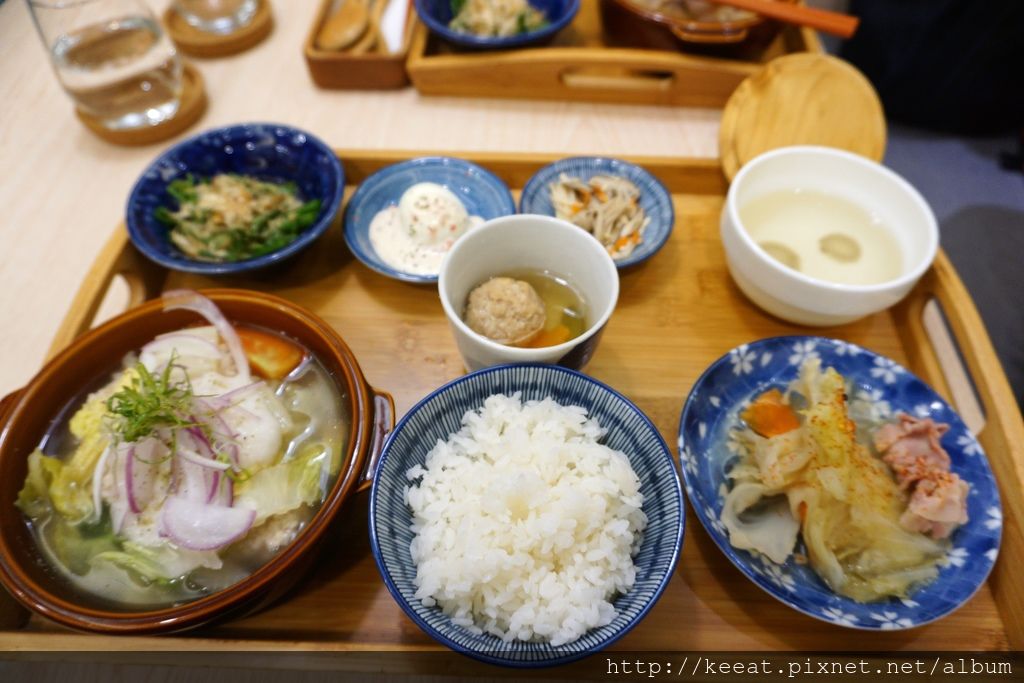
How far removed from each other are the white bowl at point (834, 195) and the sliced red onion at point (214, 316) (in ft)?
4.30

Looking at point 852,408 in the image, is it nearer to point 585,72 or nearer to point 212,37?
point 585,72

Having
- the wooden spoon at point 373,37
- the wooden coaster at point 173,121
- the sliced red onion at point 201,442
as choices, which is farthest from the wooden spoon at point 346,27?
the sliced red onion at point 201,442

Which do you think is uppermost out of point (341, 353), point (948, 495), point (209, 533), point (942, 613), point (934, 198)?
point (341, 353)

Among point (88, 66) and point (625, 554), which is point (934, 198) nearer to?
point (625, 554)

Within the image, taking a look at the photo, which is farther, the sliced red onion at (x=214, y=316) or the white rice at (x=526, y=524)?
the sliced red onion at (x=214, y=316)

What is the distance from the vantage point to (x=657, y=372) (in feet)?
5.51

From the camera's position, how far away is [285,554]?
1130 mm

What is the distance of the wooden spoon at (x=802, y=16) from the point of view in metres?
2.11

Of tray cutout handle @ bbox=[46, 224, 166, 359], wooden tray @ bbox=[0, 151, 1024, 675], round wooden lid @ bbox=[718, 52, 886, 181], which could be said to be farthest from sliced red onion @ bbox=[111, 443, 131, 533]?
round wooden lid @ bbox=[718, 52, 886, 181]

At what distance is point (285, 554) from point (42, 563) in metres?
0.55

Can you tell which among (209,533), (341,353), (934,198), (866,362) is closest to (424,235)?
(341,353)

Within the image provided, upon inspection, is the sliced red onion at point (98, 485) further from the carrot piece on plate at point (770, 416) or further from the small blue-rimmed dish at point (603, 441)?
the carrot piece on plate at point (770, 416)

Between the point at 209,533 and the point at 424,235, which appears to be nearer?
the point at 209,533

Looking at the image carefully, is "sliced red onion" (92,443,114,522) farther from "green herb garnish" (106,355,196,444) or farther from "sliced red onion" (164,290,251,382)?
"sliced red onion" (164,290,251,382)
